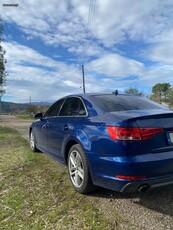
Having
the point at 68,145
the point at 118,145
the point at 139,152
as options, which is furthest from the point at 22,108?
the point at 139,152

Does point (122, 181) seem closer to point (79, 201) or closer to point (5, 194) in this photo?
point (79, 201)

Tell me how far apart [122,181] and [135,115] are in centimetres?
84

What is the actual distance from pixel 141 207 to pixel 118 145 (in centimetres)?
99

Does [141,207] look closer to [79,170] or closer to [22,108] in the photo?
[79,170]

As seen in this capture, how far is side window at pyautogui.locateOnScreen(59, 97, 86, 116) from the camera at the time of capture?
13.4 ft

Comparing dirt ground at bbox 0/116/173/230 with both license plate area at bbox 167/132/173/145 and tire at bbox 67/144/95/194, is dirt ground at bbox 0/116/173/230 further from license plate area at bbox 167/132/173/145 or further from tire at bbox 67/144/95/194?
license plate area at bbox 167/132/173/145

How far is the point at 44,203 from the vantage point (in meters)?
3.47

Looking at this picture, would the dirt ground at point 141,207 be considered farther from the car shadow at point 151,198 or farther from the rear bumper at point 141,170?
the rear bumper at point 141,170

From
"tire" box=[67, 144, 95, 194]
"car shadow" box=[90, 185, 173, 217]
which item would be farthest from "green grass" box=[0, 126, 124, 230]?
"car shadow" box=[90, 185, 173, 217]

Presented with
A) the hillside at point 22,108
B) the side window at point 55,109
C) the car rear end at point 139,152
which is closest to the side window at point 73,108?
the side window at point 55,109

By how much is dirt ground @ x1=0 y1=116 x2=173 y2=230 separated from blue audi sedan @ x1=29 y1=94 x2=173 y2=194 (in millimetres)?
302

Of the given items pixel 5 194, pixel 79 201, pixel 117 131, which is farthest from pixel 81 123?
pixel 5 194

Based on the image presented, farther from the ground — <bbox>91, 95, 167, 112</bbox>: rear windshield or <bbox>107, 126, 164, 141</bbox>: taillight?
<bbox>91, 95, 167, 112</bbox>: rear windshield

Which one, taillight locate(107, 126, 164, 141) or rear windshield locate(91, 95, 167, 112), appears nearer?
taillight locate(107, 126, 164, 141)
